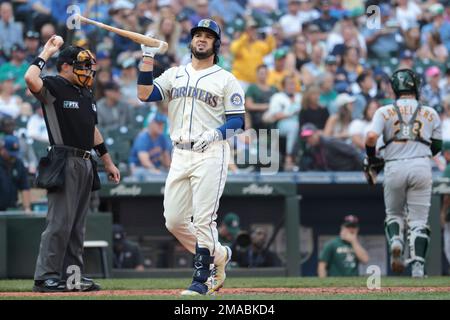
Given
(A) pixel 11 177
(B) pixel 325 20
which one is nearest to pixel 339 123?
(B) pixel 325 20

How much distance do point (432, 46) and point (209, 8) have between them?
12.2 ft

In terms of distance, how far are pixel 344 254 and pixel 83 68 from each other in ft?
17.9

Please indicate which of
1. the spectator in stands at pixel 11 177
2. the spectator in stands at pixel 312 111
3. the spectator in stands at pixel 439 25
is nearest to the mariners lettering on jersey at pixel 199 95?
the spectator in stands at pixel 11 177

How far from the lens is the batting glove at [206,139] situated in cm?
803

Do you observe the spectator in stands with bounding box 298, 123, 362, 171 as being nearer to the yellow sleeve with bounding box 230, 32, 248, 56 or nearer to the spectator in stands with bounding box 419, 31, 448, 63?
the yellow sleeve with bounding box 230, 32, 248, 56

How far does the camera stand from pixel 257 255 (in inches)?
519

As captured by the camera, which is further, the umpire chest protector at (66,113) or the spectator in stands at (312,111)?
the spectator in stands at (312,111)

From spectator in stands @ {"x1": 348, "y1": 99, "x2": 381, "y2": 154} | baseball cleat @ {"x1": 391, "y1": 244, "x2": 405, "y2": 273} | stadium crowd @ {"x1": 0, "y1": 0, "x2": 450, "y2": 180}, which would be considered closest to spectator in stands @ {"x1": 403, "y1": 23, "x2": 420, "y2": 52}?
stadium crowd @ {"x1": 0, "y1": 0, "x2": 450, "y2": 180}

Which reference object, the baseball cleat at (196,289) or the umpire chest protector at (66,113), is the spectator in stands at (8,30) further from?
the baseball cleat at (196,289)

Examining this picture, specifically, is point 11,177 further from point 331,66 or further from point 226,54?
point 331,66

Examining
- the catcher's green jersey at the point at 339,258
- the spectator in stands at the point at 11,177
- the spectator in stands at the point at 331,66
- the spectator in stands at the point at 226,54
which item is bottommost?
the catcher's green jersey at the point at 339,258

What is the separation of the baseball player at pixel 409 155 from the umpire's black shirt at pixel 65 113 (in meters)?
3.00

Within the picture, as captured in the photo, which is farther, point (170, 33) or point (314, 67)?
point (314, 67)
